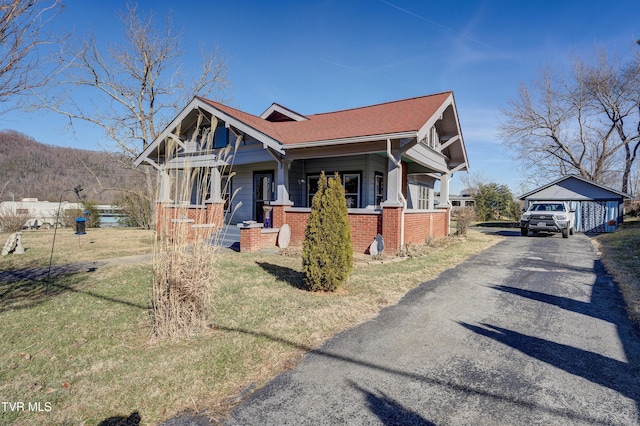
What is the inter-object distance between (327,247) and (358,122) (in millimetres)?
7127

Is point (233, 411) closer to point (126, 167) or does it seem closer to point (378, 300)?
point (378, 300)

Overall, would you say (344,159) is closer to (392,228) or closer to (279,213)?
(279,213)

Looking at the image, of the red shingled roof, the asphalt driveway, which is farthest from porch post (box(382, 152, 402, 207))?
the asphalt driveway

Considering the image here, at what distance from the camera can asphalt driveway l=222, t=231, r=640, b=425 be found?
7.78 feet

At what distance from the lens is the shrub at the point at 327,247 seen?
17.6 feet

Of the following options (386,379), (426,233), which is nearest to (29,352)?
(386,379)

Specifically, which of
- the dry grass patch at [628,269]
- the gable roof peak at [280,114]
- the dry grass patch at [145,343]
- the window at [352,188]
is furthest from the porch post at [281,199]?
the dry grass patch at [628,269]

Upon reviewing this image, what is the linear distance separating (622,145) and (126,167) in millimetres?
41627

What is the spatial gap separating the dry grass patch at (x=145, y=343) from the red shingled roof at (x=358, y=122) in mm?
4944

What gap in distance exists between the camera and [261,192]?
44.1 ft

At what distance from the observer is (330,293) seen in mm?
5383

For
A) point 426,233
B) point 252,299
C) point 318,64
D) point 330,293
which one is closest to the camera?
point 252,299

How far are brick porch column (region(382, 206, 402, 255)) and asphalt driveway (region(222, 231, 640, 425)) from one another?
356 cm

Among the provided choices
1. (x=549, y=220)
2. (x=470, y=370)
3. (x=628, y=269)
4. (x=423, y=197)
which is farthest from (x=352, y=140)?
(x=549, y=220)
